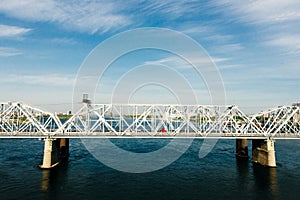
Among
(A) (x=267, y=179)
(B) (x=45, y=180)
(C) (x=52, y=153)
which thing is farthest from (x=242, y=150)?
(B) (x=45, y=180)

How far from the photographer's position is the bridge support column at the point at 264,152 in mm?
73000

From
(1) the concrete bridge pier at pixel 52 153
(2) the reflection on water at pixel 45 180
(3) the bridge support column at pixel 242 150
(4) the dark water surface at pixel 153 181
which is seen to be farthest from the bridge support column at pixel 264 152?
(1) the concrete bridge pier at pixel 52 153

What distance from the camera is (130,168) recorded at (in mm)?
69250

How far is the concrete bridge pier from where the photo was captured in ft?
223

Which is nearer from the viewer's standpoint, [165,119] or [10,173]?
[10,173]

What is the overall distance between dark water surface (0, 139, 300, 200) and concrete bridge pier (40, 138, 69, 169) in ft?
8.06

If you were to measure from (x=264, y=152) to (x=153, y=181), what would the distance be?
37.7 meters

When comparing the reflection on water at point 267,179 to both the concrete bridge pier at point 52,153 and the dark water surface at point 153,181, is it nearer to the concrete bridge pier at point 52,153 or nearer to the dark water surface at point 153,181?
the dark water surface at point 153,181

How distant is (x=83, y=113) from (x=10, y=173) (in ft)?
82.5

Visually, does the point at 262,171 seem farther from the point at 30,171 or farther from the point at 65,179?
the point at 30,171

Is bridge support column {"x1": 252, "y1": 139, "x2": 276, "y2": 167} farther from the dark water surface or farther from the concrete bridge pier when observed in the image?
the concrete bridge pier

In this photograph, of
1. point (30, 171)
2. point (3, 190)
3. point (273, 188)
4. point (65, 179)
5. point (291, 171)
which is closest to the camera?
point (3, 190)

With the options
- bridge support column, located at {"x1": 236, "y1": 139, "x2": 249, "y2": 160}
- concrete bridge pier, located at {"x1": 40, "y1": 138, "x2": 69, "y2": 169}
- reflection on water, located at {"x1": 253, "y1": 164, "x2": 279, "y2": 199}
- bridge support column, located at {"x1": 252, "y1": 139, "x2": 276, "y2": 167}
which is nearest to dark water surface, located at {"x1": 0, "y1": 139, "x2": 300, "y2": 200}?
reflection on water, located at {"x1": 253, "y1": 164, "x2": 279, "y2": 199}

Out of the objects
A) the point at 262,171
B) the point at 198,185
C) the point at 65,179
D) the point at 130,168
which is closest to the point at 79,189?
the point at 65,179
